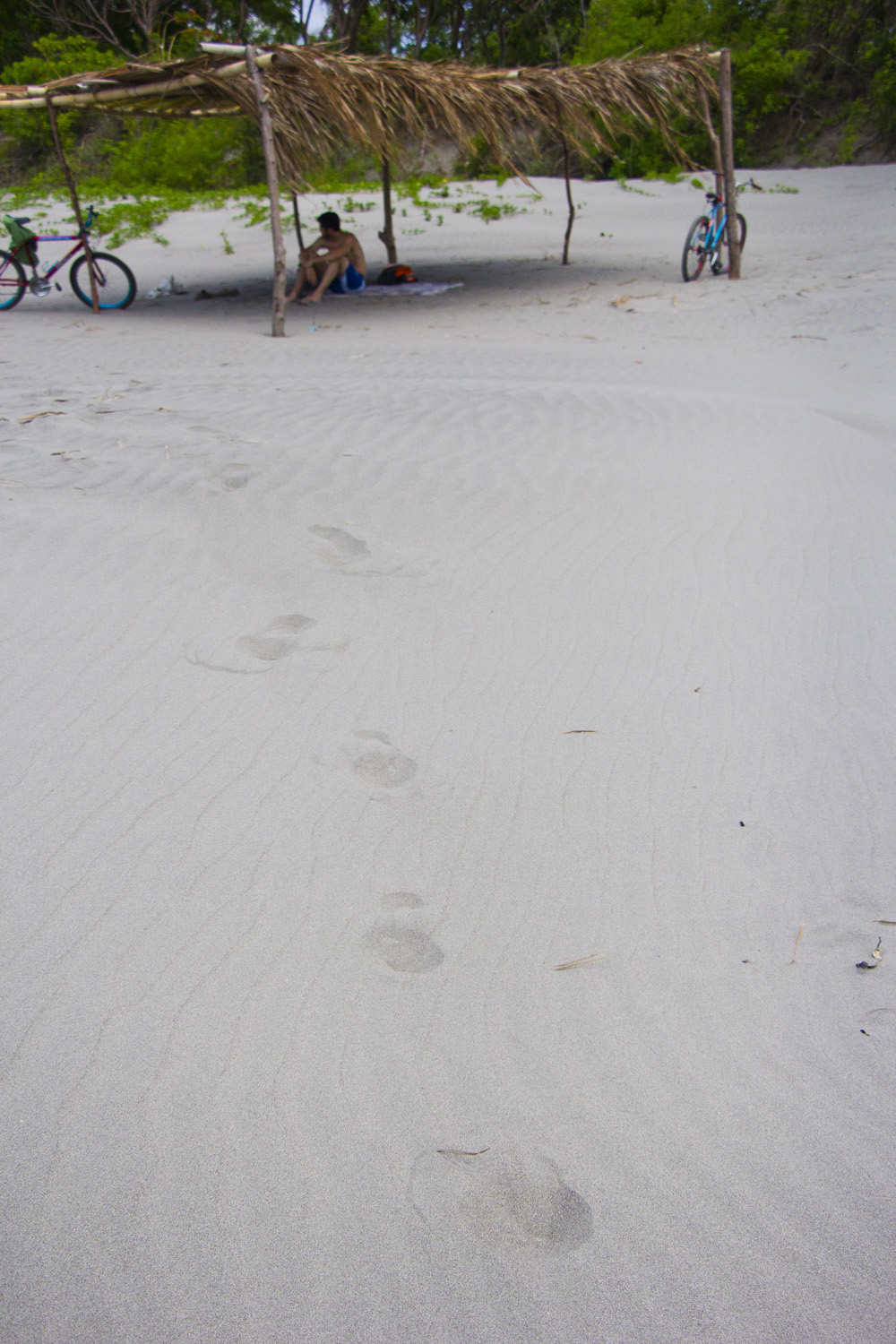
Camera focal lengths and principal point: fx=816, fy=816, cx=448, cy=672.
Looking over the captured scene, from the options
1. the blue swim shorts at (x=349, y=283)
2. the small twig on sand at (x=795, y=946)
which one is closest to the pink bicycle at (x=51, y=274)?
the blue swim shorts at (x=349, y=283)

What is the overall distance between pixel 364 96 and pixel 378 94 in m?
0.15

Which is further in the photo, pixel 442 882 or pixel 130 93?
pixel 130 93

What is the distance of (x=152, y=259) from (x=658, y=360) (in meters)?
9.96

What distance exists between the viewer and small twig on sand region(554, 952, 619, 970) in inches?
64.7

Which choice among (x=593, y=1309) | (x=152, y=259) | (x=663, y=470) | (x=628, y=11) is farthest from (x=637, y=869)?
(x=628, y=11)

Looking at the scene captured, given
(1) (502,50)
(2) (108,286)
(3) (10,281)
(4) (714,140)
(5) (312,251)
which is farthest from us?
(1) (502,50)

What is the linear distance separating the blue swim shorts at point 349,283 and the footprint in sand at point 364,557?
735 cm

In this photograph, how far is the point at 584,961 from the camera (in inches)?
65.3

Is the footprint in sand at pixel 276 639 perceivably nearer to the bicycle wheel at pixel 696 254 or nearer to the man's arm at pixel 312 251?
the man's arm at pixel 312 251

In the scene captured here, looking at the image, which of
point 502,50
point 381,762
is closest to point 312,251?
point 381,762

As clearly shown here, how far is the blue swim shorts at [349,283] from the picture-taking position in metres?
9.35

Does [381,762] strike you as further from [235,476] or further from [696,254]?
[696,254]

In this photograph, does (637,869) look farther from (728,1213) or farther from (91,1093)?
(91,1093)

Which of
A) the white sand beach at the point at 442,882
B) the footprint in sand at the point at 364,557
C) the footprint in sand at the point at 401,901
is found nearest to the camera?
the white sand beach at the point at 442,882
